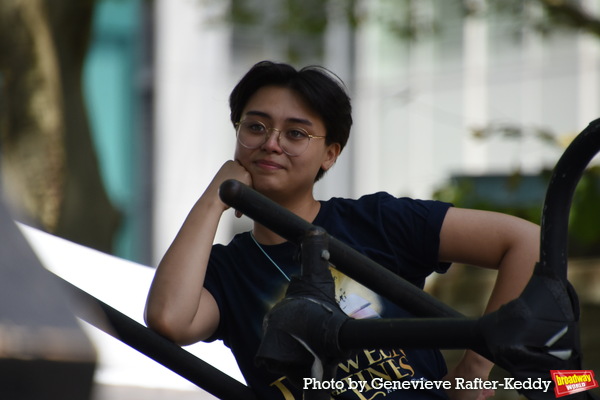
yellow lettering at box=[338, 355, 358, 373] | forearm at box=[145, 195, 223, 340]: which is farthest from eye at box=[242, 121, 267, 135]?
yellow lettering at box=[338, 355, 358, 373]

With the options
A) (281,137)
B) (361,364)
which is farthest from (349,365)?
(281,137)

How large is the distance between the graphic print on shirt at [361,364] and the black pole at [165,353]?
1.26ft

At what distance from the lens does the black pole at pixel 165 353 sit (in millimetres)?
1448

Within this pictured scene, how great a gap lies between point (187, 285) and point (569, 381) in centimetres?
98

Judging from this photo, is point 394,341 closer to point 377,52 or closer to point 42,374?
point 42,374

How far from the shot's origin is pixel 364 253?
2.15 meters

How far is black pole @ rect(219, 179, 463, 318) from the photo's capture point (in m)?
1.26

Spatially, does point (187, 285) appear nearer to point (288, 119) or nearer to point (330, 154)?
point (288, 119)

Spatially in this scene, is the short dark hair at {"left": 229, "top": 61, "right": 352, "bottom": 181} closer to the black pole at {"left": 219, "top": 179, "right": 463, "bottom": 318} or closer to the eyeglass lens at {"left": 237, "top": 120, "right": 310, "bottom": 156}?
the eyeglass lens at {"left": 237, "top": 120, "right": 310, "bottom": 156}

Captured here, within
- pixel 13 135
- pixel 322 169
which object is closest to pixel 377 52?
pixel 13 135

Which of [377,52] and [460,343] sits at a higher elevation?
[377,52]

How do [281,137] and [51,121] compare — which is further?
[51,121]

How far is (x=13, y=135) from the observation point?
21.5 feet

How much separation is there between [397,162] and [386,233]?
12.8m
